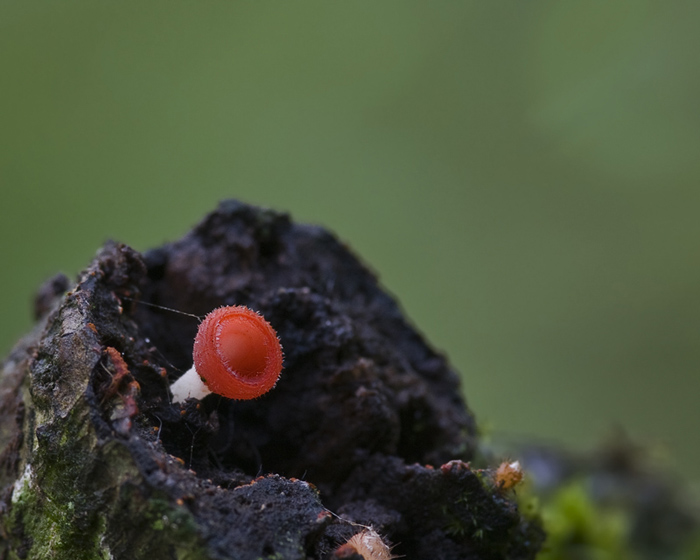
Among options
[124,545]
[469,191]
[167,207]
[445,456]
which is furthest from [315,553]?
[469,191]

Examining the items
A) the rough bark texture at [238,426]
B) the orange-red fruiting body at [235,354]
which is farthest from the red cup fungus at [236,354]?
the rough bark texture at [238,426]

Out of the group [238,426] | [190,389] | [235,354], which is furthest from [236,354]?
[238,426]

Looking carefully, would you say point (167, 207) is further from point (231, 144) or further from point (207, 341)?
point (207, 341)

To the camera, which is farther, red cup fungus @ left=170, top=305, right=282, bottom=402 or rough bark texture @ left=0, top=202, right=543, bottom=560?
red cup fungus @ left=170, top=305, right=282, bottom=402

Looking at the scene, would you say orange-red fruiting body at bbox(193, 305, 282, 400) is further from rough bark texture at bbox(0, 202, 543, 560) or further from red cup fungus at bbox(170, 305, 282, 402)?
rough bark texture at bbox(0, 202, 543, 560)

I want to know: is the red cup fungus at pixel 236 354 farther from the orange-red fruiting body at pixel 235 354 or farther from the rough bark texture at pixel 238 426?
the rough bark texture at pixel 238 426

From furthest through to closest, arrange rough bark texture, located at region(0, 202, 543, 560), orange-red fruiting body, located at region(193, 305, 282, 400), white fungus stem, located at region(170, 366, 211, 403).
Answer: white fungus stem, located at region(170, 366, 211, 403) < orange-red fruiting body, located at region(193, 305, 282, 400) < rough bark texture, located at region(0, 202, 543, 560)

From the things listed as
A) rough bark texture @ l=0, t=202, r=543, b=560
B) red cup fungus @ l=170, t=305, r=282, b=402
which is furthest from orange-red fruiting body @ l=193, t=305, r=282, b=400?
rough bark texture @ l=0, t=202, r=543, b=560
